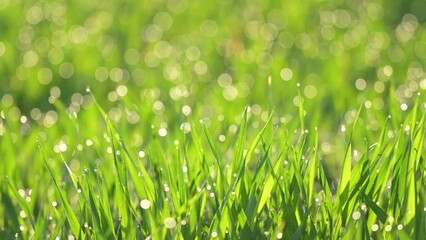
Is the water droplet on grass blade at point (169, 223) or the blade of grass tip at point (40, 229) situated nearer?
the water droplet on grass blade at point (169, 223)

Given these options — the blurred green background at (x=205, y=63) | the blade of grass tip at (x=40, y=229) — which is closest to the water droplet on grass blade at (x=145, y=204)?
the blade of grass tip at (x=40, y=229)

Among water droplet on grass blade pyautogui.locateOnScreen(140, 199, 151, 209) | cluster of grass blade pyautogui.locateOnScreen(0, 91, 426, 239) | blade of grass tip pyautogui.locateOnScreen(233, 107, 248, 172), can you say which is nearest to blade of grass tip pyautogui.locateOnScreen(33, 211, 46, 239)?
cluster of grass blade pyautogui.locateOnScreen(0, 91, 426, 239)

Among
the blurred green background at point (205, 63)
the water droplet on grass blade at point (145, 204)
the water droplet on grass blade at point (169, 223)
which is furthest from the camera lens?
the blurred green background at point (205, 63)

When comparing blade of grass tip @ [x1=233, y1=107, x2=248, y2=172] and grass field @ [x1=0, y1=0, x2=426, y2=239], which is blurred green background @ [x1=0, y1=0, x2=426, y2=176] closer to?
grass field @ [x1=0, y1=0, x2=426, y2=239]

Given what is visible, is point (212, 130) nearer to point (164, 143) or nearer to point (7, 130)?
point (164, 143)

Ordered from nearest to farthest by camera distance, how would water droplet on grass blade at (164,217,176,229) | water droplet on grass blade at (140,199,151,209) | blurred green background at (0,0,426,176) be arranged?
1. water droplet on grass blade at (164,217,176,229)
2. water droplet on grass blade at (140,199,151,209)
3. blurred green background at (0,0,426,176)

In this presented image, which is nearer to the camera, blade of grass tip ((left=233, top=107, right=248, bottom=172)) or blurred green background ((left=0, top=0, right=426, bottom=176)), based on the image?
blade of grass tip ((left=233, top=107, right=248, bottom=172))

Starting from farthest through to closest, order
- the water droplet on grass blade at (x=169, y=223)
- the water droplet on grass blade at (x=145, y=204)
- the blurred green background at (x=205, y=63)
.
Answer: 1. the blurred green background at (x=205, y=63)
2. the water droplet on grass blade at (x=145, y=204)
3. the water droplet on grass blade at (x=169, y=223)

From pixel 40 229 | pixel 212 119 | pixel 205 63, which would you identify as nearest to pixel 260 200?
pixel 40 229

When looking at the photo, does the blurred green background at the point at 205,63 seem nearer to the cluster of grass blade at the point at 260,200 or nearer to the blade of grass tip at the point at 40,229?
the cluster of grass blade at the point at 260,200
